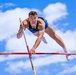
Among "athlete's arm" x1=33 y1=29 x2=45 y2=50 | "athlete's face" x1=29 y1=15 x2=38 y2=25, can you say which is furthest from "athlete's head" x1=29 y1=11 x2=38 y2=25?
"athlete's arm" x1=33 y1=29 x2=45 y2=50

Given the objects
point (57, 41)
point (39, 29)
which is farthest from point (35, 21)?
point (57, 41)

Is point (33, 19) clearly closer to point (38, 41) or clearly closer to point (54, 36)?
point (38, 41)

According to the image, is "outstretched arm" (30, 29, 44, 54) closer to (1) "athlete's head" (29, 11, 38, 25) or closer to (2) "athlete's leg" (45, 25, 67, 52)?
(1) "athlete's head" (29, 11, 38, 25)

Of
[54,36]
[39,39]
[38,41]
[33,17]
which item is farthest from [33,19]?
[54,36]

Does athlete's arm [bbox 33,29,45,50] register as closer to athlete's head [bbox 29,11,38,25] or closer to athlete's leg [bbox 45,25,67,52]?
athlete's head [bbox 29,11,38,25]

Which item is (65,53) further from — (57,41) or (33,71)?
(33,71)

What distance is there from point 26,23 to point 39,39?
1093 mm

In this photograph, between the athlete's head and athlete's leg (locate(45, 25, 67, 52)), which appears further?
athlete's leg (locate(45, 25, 67, 52))

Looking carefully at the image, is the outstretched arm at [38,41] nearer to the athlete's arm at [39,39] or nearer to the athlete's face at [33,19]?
the athlete's arm at [39,39]

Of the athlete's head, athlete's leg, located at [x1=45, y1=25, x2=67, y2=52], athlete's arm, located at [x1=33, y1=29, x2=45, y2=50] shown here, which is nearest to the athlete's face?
the athlete's head

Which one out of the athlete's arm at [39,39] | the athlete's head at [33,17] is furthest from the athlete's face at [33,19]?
the athlete's arm at [39,39]

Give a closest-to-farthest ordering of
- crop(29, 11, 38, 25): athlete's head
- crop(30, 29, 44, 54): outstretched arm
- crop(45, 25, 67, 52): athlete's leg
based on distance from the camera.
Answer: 1. crop(30, 29, 44, 54): outstretched arm
2. crop(29, 11, 38, 25): athlete's head
3. crop(45, 25, 67, 52): athlete's leg

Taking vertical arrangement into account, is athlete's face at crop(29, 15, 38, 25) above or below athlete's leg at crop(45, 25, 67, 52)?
above

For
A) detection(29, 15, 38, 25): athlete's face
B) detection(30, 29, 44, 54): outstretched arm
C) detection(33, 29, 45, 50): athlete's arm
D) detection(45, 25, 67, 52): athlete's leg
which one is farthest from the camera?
detection(45, 25, 67, 52): athlete's leg
